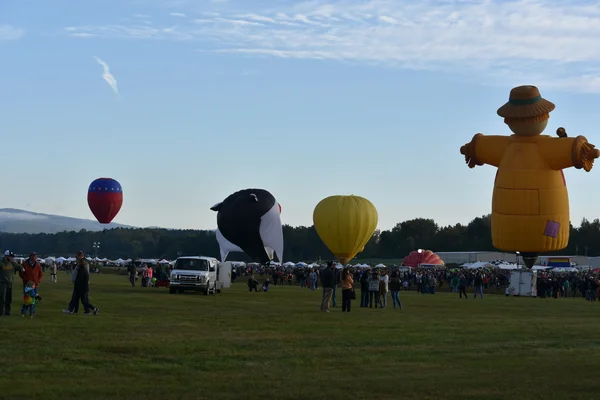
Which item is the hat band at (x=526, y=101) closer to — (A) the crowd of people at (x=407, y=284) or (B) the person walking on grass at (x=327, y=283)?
(A) the crowd of people at (x=407, y=284)

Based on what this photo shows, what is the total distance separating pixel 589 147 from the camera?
37406mm

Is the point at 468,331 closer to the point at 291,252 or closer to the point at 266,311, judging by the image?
the point at 266,311

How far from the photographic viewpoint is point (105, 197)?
72.6 m

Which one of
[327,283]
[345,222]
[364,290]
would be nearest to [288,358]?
[327,283]

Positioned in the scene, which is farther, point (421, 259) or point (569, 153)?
point (421, 259)

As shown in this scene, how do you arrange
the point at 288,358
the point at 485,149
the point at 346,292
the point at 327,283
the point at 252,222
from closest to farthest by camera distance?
the point at 288,358, the point at 327,283, the point at 346,292, the point at 485,149, the point at 252,222

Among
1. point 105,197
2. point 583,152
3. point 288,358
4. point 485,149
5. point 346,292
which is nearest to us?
point 288,358

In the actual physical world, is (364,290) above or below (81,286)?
above

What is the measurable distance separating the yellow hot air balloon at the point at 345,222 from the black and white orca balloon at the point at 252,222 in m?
3.62

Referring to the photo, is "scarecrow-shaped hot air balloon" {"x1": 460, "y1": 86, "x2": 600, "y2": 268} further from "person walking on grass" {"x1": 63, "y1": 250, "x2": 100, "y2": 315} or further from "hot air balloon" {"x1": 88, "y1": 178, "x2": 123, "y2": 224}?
"hot air balloon" {"x1": 88, "y1": 178, "x2": 123, "y2": 224}

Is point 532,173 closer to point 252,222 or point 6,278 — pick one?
point 6,278

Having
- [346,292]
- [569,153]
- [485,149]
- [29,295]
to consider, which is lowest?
[29,295]

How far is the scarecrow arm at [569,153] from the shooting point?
3734 centimetres

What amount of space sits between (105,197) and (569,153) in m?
43.3
